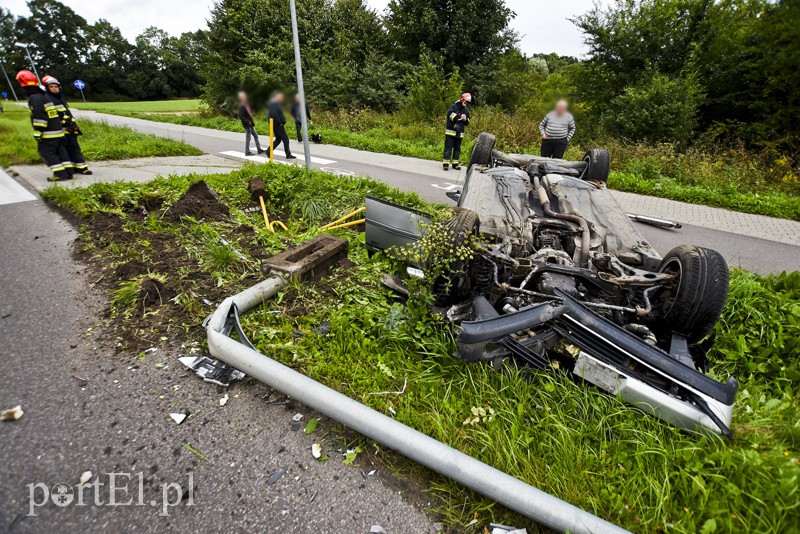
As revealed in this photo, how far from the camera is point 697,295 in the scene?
8.08 ft

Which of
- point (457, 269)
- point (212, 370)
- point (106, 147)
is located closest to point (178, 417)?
point (212, 370)

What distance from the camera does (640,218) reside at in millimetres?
5953

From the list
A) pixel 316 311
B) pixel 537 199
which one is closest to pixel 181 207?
pixel 316 311

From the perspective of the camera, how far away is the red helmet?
233 inches

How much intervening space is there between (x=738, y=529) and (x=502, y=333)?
1212mm

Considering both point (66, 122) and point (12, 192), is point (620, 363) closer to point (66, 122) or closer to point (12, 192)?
point (12, 192)

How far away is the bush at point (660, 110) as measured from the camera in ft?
34.3

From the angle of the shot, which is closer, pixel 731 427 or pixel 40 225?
pixel 731 427

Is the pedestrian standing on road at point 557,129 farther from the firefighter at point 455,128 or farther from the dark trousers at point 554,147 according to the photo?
the firefighter at point 455,128

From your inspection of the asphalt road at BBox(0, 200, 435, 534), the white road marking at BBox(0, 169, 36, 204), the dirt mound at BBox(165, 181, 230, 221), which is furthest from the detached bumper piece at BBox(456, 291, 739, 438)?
the white road marking at BBox(0, 169, 36, 204)

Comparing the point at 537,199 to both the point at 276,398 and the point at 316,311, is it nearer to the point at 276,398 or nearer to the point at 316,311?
the point at 316,311

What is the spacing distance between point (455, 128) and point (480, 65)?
1018cm

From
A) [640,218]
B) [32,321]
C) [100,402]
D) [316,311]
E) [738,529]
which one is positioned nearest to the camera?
[738,529]

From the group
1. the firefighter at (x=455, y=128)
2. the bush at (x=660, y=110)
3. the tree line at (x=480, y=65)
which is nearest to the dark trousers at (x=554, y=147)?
the tree line at (x=480, y=65)
